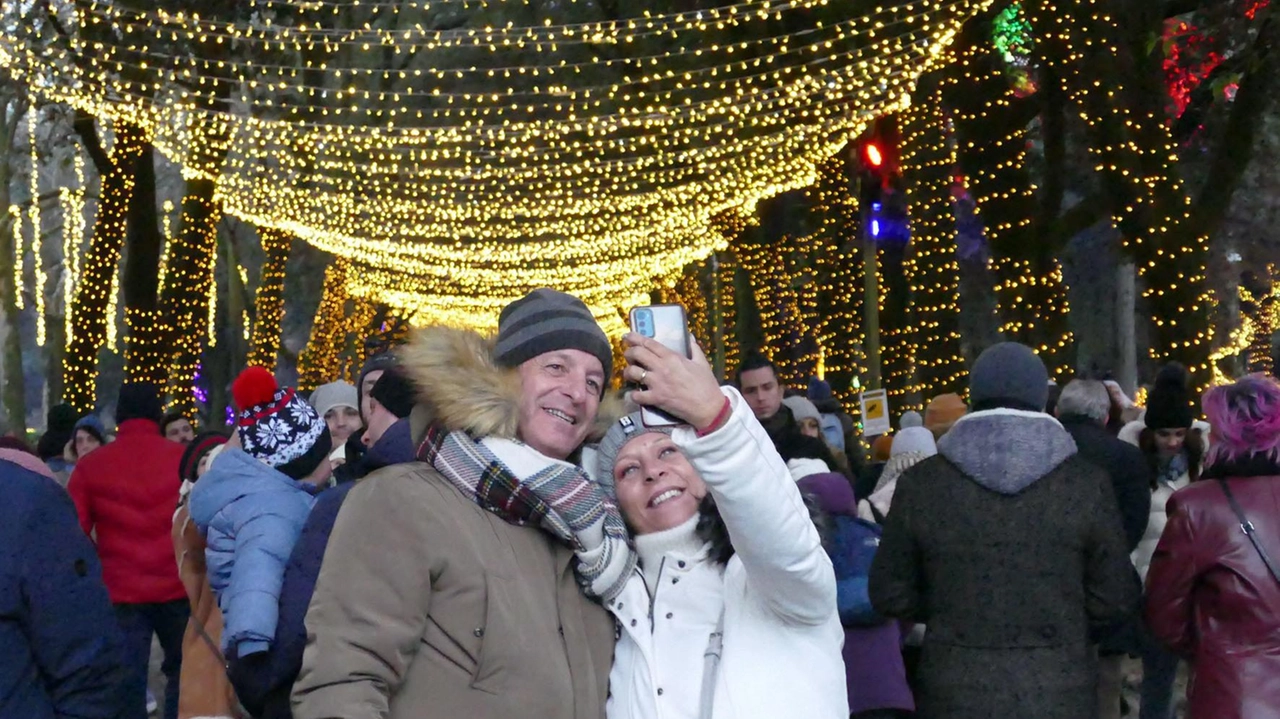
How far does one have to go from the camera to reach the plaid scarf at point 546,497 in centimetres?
384

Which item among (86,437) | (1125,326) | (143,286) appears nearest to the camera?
(86,437)

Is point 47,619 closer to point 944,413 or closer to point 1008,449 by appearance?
point 1008,449

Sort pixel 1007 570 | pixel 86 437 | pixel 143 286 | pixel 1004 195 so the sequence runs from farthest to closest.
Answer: pixel 143 286 < pixel 1004 195 < pixel 86 437 < pixel 1007 570

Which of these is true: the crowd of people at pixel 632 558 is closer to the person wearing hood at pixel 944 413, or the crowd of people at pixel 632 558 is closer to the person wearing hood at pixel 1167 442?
the person wearing hood at pixel 1167 442

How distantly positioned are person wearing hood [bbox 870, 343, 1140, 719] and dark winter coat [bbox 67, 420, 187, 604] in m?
4.86

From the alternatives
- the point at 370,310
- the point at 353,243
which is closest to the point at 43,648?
the point at 353,243

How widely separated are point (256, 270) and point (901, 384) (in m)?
38.7

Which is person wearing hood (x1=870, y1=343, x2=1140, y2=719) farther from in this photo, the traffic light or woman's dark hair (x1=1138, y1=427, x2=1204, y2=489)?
the traffic light

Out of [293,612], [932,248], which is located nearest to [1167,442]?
[293,612]

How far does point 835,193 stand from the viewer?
22.9m

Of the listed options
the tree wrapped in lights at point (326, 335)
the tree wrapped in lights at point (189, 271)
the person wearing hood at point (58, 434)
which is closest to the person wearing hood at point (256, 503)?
the person wearing hood at point (58, 434)

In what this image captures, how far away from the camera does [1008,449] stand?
18.9 ft

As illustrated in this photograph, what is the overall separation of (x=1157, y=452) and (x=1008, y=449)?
373cm

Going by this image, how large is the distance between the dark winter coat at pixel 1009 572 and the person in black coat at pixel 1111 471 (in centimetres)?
109
